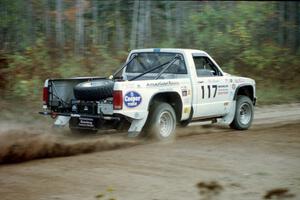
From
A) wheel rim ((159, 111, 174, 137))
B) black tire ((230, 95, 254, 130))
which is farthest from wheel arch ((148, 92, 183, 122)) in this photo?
black tire ((230, 95, 254, 130))

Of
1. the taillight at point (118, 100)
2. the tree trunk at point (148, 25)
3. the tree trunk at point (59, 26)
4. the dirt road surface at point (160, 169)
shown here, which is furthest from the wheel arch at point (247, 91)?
the tree trunk at point (59, 26)

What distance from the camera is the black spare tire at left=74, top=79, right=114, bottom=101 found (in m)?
9.41

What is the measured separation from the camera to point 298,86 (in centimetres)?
2061

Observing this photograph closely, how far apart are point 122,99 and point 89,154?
3.63ft

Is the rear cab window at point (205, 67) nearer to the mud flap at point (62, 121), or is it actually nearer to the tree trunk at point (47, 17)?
the mud flap at point (62, 121)

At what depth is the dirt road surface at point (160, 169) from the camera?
580cm

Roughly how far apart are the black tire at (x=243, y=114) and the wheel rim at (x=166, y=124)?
225 cm

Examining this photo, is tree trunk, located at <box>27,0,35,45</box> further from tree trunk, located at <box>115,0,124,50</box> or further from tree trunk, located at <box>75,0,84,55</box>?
tree trunk, located at <box>115,0,124,50</box>

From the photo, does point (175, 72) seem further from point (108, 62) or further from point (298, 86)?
point (298, 86)

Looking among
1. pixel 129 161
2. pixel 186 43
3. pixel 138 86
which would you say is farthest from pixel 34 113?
pixel 186 43

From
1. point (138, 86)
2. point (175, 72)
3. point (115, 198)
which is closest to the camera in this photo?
point (115, 198)

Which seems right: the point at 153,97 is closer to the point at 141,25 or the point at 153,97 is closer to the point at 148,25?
the point at 141,25

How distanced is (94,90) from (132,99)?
842 millimetres

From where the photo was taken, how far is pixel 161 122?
9938mm
